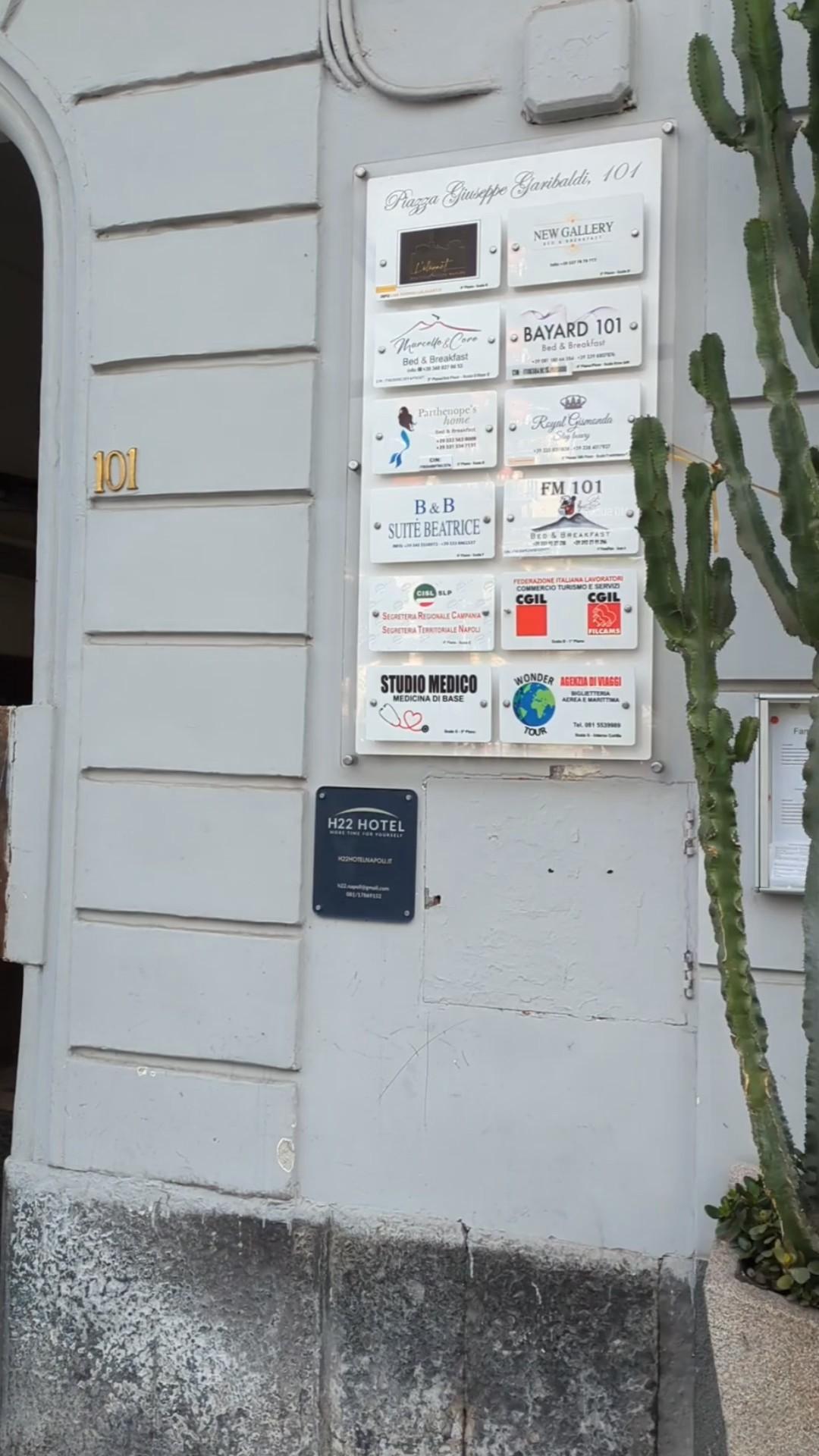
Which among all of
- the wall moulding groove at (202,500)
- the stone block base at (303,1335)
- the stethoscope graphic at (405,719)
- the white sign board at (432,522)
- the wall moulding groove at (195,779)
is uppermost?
the wall moulding groove at (202,500)

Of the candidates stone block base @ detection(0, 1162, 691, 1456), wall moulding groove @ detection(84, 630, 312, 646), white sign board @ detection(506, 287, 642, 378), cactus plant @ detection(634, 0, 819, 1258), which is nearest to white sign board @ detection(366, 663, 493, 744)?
wall moulding groove @ detection(84, 630, 312, 646)

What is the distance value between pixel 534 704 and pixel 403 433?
838 millimetres

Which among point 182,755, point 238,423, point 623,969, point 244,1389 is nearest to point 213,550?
point 238,423

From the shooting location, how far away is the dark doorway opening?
263 inches

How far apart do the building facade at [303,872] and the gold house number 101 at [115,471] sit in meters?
0.01

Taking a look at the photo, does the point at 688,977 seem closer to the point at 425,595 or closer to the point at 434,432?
the point at 425,595

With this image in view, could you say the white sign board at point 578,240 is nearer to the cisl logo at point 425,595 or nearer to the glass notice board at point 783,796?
the cisl logo at point 425,595

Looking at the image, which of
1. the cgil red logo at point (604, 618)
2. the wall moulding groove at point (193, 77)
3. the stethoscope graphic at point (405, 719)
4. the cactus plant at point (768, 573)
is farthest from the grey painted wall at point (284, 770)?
the cactus plant at point (768, 573)

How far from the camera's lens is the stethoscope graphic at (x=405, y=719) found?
3.45 metres

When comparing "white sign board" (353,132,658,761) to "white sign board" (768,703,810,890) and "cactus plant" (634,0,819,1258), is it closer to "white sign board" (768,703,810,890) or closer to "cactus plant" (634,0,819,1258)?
"white sign board" (768,703,810,890)

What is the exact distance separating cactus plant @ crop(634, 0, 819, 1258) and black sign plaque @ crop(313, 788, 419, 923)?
1131 millimetres

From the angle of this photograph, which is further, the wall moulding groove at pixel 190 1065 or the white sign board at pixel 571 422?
the wall moulding groove at pixel 190 1065

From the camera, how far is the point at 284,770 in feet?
11.7

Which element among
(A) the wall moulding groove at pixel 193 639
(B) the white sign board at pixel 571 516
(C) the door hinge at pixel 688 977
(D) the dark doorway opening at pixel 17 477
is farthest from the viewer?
(D) the dark doorway opening at pixel 17 477
